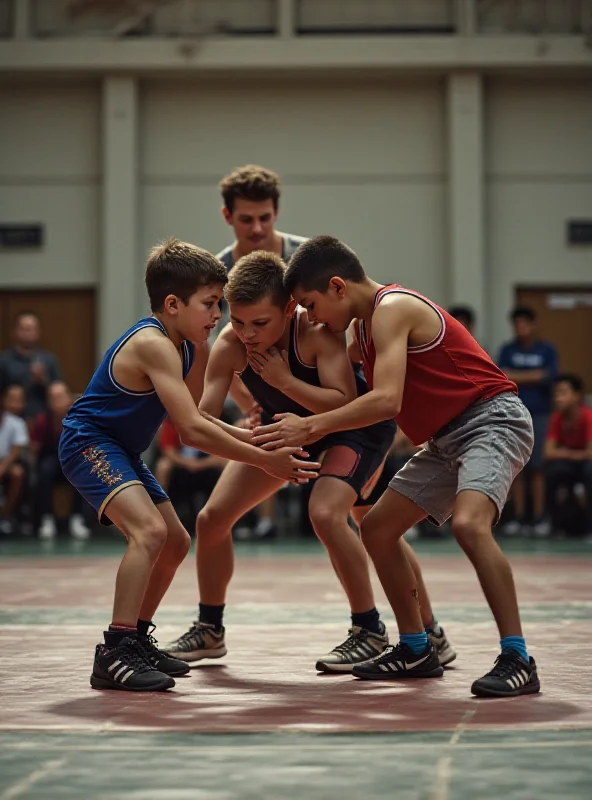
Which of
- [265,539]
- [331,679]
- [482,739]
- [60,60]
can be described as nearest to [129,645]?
[331,679]

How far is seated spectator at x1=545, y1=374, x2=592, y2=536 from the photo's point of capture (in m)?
10.9

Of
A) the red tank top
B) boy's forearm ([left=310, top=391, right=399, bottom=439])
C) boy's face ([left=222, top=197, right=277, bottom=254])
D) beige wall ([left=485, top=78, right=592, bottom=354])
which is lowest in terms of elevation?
boy's forearm ([left=310, top=391, right=399, bottom=439])

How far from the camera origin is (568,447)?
11.1 metres

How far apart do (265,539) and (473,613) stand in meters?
5.51

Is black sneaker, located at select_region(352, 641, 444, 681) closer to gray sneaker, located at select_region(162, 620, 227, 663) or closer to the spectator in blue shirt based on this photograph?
gray sneaker, located at select_region(162, 620, 227, 663)

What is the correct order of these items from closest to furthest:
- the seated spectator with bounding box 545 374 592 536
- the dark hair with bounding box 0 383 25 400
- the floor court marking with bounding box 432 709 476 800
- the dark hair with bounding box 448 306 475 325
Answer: the floor court marking with bounding box 432 709 476 800 → the seated spectator with bounding box 545 374 592 536 → the dark hair with bounding box 0 383 25 400 → the dark hair with bounding box 448 306 475 325

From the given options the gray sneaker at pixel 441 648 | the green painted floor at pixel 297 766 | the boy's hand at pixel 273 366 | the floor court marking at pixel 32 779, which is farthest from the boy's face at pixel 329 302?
the floor court marking at pixel 32 779

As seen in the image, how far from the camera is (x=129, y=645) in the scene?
3744mm

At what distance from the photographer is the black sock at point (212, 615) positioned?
4.48m

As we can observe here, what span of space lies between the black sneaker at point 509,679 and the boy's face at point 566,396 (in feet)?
24.7

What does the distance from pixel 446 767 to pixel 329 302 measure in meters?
1.66

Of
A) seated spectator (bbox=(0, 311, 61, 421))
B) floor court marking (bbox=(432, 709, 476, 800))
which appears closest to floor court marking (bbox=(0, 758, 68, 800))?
floor court marking (bbox=(432, 709, 476, 800))

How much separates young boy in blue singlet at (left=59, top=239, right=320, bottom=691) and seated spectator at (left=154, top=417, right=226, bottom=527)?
700 centimetres

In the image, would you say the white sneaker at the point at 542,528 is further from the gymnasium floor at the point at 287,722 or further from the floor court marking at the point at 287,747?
the floor court marking at the point at 287,747
